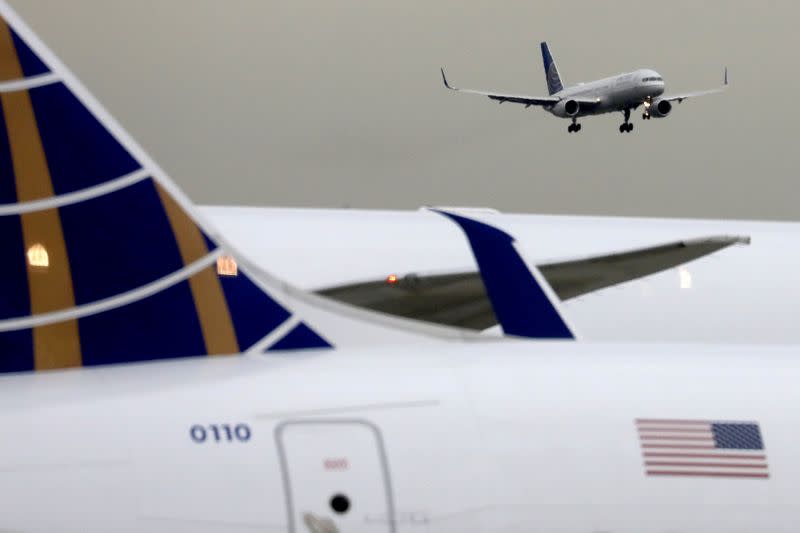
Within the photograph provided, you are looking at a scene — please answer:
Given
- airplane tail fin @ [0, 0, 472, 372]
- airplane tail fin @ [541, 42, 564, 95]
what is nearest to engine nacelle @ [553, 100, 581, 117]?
airplane tail fin @ [541, 42, 564, 95]

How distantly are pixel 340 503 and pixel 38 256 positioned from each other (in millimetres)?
2254

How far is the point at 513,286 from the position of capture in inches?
457

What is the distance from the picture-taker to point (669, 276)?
27.9 m

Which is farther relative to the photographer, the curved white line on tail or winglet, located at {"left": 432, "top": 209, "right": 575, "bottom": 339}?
winglet, located at {"left": 432, "top": 209, "right": 575, "bottom": 339}

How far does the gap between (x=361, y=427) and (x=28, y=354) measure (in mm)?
1964

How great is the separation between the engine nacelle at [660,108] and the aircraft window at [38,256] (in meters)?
67.6

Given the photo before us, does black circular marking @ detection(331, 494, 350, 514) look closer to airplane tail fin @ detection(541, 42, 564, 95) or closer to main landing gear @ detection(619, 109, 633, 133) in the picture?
main landing gear @ detection(619, 109, 633, 133)

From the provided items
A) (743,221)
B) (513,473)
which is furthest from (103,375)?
(743,221)

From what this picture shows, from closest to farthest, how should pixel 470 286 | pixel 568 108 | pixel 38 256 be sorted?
1. pixel 38 256
2. pixel 470 286
3. pixel 568 108

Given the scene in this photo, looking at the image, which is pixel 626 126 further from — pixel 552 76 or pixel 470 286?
Answer: pixel 470 286

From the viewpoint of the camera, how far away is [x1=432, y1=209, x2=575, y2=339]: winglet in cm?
1150

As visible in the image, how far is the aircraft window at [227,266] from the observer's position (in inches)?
352

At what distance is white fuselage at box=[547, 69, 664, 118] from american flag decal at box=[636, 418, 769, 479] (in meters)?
69.8

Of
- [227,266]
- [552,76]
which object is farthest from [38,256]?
[552,76]
